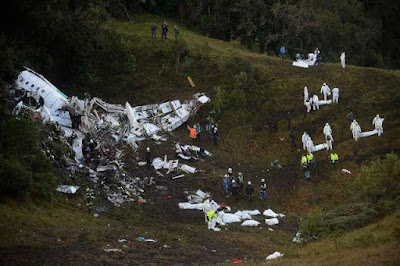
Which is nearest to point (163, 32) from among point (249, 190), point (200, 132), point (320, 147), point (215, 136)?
point (200, 132)

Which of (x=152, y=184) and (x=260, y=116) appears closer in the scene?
(x=152, y=184)

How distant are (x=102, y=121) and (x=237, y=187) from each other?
8.52 meters

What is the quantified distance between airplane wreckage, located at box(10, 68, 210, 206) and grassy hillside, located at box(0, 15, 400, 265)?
879 millimetres

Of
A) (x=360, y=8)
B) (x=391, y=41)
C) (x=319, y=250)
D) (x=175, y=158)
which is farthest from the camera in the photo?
(x=391, y=41)

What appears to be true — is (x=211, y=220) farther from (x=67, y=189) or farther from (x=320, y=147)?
(x=320, y=147)

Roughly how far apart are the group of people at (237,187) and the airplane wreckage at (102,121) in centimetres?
223

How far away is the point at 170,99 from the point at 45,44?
7869mm

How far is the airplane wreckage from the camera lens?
36938 mm

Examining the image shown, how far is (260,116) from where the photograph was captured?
4622cm

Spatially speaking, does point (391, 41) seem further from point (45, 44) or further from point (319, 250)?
point (319, 250)

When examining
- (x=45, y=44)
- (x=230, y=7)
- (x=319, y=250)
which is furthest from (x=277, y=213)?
(x=230, y=7)

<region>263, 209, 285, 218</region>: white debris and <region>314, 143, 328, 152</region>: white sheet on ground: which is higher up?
<region>314, 143, 328, 152</region>: white sheet on ground

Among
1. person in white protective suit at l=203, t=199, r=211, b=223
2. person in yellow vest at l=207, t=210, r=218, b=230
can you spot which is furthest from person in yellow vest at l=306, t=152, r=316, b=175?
person in yellow vest at l=207, t=210, r=218, b=230

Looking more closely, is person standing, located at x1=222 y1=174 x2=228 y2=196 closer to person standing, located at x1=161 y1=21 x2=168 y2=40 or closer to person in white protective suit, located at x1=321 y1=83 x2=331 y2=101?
person in white protective suit, located at x1=321 y1=83 x2=331 y2=101
